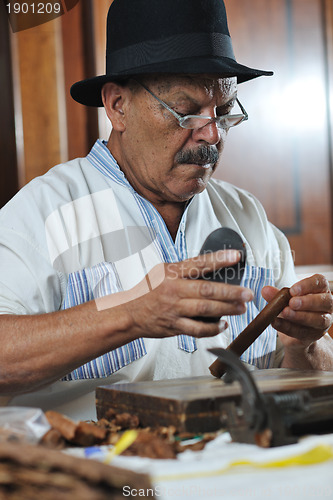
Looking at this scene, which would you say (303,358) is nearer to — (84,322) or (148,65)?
(84,322)

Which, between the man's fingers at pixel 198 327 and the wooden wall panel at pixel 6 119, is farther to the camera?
the wooden wall panel at pixel 6 119

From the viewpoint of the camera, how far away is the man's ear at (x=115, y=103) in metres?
1.69

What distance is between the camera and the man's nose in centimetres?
155

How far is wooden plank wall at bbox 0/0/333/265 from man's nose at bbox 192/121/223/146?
100cm

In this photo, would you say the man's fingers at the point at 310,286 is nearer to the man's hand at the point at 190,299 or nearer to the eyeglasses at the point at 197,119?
the man's hand at the point at 190,299

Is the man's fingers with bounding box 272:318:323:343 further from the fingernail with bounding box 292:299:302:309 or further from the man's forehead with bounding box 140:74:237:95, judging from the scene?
the man's forehead with bounding box 140:74:237:95

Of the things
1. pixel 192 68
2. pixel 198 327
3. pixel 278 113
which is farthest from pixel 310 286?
pixel 278 113

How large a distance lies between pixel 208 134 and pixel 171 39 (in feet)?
0.86

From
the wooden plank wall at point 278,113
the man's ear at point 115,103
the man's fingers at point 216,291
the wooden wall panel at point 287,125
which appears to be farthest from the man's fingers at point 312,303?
the wooden wall panel at point 287,125

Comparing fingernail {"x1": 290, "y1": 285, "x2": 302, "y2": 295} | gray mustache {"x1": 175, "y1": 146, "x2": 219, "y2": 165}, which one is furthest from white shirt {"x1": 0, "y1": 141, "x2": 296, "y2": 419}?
fingernail {"x1": 290, "y1": 285, "x2": 302, "y2": 295}

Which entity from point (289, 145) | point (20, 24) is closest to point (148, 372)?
point (20, 24)

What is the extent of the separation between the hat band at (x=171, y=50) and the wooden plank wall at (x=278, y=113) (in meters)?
0.90

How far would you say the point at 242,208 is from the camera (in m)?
1.96

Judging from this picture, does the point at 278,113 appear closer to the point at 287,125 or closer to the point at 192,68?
the point at 287,125
